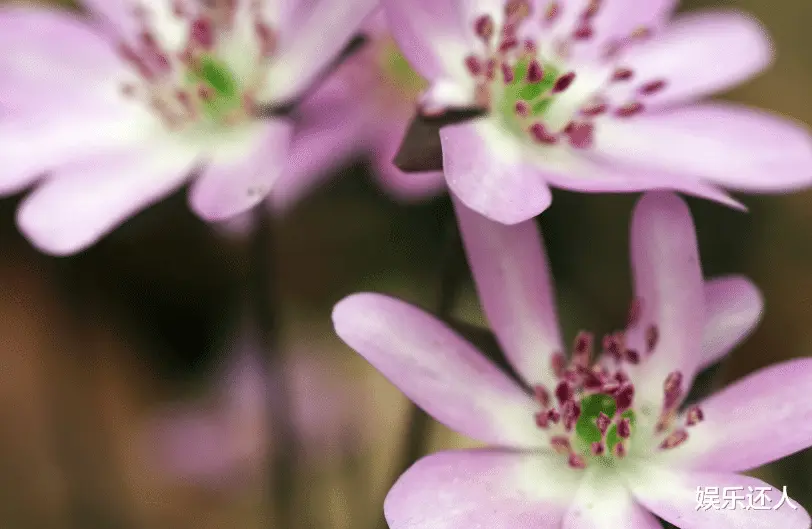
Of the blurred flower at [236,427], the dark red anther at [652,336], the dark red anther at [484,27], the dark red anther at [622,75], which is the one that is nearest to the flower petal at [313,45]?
the dark red anther at [484,27]

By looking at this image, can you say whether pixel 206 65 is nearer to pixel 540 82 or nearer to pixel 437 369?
pixel 540 82

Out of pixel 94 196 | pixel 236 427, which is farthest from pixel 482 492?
pixel 236 427

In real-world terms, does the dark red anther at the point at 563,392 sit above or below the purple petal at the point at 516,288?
below

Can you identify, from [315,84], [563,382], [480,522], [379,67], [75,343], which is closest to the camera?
[480,522]

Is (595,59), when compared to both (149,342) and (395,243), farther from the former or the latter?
(149,342)

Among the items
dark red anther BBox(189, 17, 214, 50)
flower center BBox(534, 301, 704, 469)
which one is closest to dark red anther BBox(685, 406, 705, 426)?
flower center BBox(534, 301, 704, 469)

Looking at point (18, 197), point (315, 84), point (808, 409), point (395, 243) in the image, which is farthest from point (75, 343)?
point (808, 409)

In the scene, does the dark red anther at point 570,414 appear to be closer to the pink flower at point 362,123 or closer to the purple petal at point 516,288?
the purple petal at point 516,288
